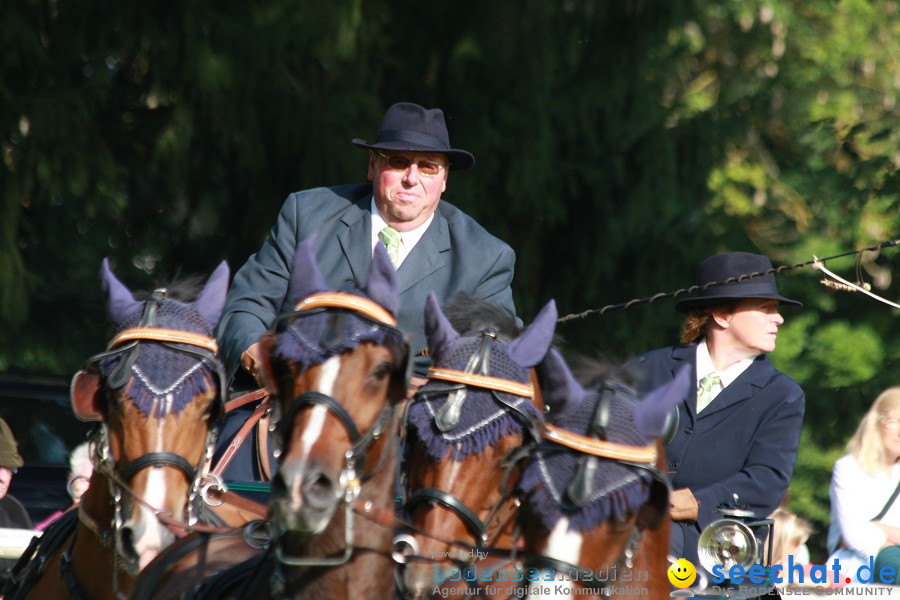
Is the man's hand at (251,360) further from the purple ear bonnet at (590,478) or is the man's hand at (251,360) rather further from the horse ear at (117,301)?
the purple ear bonnet at (590,478)

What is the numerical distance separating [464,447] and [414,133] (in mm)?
1602

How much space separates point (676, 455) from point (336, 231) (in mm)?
1511

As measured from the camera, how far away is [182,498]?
4.02 m

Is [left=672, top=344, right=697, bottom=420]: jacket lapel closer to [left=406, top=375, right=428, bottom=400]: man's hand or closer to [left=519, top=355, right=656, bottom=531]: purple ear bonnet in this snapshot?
[left=406, top=375, right=428, bottom=400]: man's hand

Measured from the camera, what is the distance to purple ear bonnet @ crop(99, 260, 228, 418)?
4012 millimetres

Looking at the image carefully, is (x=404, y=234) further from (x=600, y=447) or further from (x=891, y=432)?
(x=891, y=432)

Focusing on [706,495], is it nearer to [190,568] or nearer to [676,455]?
[676,455]

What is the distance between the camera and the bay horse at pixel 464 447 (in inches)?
150

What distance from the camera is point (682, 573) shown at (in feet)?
15.3

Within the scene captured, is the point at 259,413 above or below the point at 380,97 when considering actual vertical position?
below

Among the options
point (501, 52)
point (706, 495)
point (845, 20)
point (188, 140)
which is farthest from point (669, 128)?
point (845, 20)

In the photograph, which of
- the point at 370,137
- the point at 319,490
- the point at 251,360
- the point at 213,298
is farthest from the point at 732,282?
the point at 370,137

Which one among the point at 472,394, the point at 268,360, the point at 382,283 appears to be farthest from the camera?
the point at 472,394

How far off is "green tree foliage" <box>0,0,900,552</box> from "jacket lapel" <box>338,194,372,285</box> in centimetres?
405
